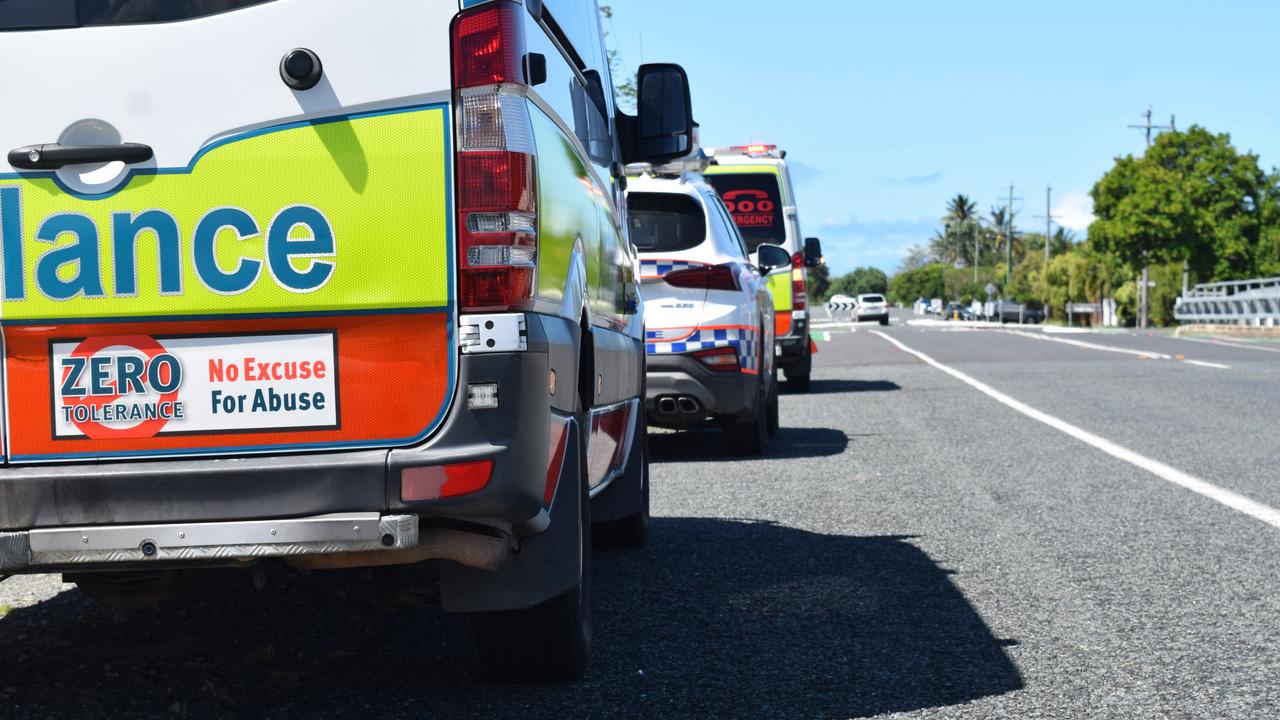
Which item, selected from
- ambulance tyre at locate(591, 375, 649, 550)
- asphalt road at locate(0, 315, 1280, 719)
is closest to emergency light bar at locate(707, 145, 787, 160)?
asphalt road at locate(0, 315, 1280, 719)

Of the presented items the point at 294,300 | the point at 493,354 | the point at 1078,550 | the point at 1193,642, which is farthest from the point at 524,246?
the point at 1078,550

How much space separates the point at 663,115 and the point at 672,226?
13.3ft

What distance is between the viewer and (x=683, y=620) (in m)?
5.37

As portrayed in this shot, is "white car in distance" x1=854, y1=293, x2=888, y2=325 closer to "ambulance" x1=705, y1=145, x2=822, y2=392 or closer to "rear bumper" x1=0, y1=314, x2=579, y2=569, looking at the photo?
"ambulance" x1=705, y1=145, x2=822, y2=392

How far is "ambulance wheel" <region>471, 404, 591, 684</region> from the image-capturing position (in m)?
4.25

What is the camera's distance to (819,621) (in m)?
5.29

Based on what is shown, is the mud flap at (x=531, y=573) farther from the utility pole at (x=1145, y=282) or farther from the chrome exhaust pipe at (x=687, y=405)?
the utility pole at (x=1145, y=282)

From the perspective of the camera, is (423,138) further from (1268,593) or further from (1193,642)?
(1268,593)

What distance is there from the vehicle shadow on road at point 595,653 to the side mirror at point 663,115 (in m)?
1.66

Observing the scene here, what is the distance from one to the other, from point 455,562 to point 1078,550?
12.0ft

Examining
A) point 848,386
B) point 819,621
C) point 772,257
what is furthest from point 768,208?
point 819,621

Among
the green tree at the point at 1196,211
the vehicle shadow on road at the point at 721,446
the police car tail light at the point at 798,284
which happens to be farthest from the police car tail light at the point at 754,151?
the green tree at the point at 1196,211

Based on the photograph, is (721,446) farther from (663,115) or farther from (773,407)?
(663,115)

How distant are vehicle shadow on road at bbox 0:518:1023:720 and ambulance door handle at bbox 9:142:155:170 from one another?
1.40 meters
